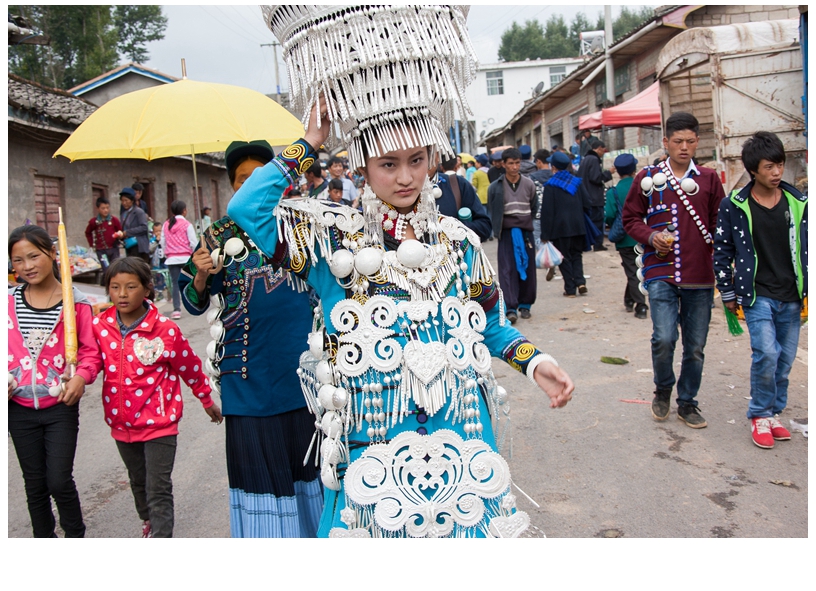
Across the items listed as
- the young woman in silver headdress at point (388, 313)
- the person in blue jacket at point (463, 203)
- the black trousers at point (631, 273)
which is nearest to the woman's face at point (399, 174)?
the young woman in silver headdress at point (388, 313)

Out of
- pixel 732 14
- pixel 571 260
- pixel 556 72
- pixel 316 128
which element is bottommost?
pixel 571 260

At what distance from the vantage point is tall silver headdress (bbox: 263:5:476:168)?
6.28ft

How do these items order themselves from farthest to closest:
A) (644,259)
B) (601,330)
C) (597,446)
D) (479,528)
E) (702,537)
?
(601,330)
(644,259)
(597,446)
(702,537)
(479,528)

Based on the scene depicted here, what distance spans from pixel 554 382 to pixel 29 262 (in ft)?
8.32

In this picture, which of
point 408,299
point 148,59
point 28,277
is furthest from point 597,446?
point 148,59

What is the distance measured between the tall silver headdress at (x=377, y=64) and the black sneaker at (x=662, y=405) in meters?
3.40

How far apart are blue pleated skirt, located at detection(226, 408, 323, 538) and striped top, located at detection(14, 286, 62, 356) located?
108 centimetres

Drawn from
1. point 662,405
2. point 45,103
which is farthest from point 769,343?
point 45,103

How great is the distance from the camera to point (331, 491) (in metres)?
2.06

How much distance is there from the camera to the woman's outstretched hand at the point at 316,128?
199 centimetres

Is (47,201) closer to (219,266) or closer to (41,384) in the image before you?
(41,384)

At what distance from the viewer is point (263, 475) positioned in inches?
111

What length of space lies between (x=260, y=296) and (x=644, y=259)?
2.97 meters

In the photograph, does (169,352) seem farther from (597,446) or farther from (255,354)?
(597,446)
